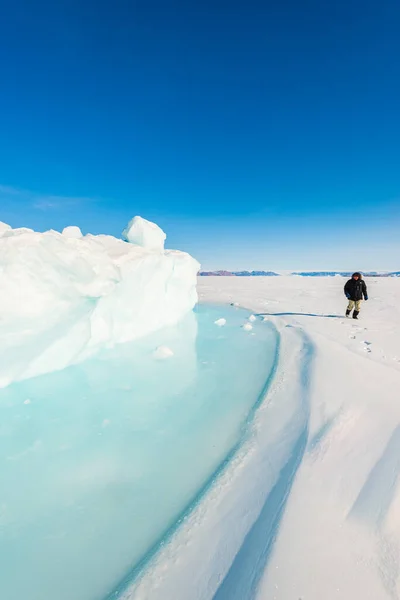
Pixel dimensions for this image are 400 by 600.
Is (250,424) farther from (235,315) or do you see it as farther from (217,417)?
(235,315)

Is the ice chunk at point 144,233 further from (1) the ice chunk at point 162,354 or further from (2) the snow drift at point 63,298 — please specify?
(1) the ice chunk at point 162,354

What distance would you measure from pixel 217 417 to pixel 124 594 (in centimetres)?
202

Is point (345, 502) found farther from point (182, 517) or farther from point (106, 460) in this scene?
point (106, 460)

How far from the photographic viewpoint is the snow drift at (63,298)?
5.23 metres

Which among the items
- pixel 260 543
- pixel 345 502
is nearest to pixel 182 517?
pixel 260 543

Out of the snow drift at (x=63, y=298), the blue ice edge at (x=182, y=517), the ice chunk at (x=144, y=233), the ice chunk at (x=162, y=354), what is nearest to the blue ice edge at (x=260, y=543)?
the blue ice edge at (x=182, y=517)

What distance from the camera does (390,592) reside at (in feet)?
4.93

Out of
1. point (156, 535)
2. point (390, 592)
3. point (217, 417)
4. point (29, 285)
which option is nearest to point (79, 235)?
point (29, 285)

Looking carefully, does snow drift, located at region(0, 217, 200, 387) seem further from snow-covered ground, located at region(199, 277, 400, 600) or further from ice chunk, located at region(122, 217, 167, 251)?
snow-covered ground, located at region(199, 277, 400, 600)

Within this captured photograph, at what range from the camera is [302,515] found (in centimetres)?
199

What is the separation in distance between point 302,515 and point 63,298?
18.5ft

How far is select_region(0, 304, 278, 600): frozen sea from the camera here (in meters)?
1.89

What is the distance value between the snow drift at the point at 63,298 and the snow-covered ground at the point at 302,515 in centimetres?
400

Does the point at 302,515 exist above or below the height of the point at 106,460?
above
